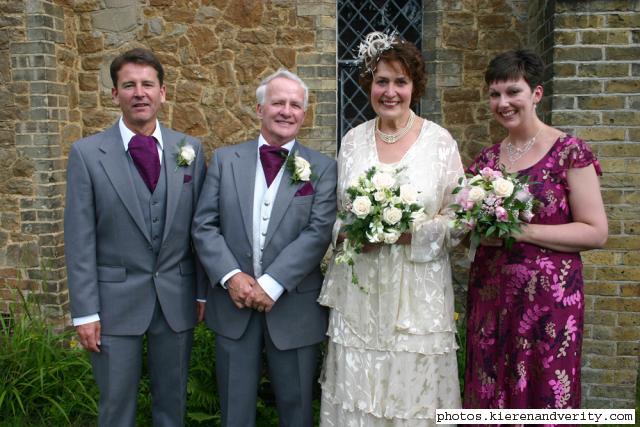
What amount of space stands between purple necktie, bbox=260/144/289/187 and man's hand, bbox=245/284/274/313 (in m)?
0.59

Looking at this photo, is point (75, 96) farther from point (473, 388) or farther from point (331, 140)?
point (473, 388)

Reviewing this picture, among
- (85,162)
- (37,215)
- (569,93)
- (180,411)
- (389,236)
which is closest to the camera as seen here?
(389,236)

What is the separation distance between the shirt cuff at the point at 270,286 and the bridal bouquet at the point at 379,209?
370mm

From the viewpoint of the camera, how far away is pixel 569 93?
4.13 meters

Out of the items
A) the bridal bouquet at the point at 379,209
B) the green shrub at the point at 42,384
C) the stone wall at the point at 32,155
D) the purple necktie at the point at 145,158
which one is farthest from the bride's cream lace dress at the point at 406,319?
the stone wall at the point at 32,155

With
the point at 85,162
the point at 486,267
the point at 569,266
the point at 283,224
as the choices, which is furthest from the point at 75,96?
the point at 569,266

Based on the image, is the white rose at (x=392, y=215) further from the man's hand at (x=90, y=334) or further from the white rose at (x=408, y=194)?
the man's hand at (x=90, y=334)

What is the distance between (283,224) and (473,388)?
1332mm

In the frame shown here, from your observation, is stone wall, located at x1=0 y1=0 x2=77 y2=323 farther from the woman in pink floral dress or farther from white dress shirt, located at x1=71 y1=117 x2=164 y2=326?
the woman in pink floral dress

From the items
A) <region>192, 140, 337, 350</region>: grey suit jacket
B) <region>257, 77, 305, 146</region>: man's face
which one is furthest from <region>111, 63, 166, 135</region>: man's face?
<region>257, 77, 305, 146</region>: man's face

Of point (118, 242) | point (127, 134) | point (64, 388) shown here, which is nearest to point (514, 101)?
point (127, 134)

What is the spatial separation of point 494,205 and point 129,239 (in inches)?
71.7

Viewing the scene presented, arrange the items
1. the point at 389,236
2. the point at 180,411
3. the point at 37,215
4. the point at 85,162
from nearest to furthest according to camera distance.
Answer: the point at 389,236 < the point at 85,162 < the point at 180,411 < the point at 37,215

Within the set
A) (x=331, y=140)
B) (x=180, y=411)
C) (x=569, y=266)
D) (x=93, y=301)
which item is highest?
(x=331, y=140)
